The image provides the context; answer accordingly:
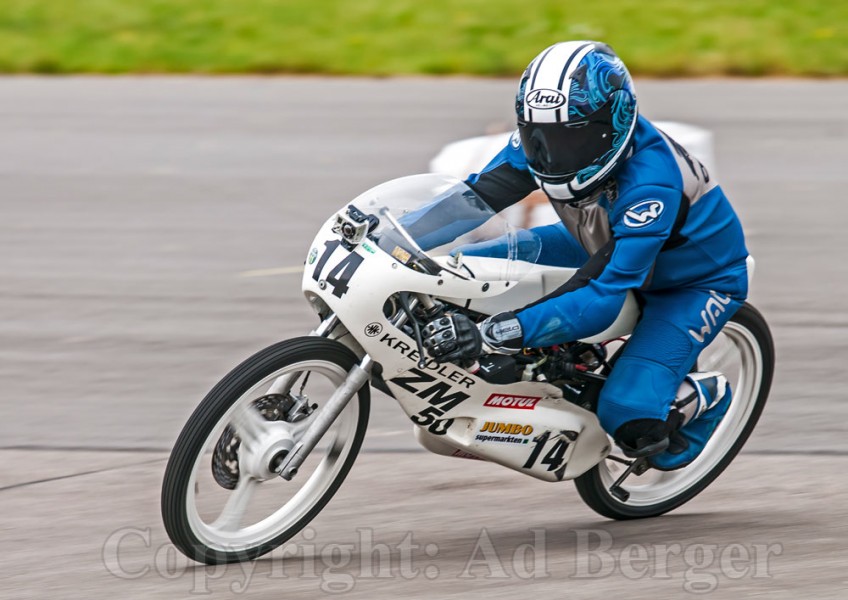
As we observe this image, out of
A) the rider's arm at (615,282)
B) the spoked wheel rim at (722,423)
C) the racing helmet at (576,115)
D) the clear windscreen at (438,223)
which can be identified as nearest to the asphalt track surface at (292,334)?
the spoked wheel rim at (722,423)

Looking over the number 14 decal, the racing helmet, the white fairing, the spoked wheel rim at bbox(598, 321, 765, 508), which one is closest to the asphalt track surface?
the spoked wheel rim at bbox(598, 321, 765, 508)

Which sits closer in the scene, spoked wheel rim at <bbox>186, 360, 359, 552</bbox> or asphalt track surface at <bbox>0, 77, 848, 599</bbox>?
spoked wheel rim at <bbox>186, 360, 359, 552</bbox>

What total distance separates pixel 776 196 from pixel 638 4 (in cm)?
706

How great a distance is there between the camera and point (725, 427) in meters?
5.68

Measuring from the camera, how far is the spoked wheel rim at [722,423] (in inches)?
219

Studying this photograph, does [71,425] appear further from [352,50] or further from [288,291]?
[352,50]

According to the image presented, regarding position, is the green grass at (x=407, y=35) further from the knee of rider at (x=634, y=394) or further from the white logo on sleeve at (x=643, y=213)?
the white logo on sleeve at (x=643, y=213)

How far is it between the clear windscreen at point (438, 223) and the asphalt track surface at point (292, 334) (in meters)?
1.10

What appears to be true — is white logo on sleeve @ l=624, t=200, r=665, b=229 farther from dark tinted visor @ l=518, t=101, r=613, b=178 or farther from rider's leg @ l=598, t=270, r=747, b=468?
rider's leg @ l=598, t=270, r=747, b=468

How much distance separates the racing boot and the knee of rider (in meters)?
0.21

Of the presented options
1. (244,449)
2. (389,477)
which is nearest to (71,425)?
(389,477)

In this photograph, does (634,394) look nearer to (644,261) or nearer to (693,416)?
(693,416)

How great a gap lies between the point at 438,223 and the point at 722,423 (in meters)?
1.69

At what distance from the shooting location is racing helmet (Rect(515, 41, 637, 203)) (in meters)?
4.63
